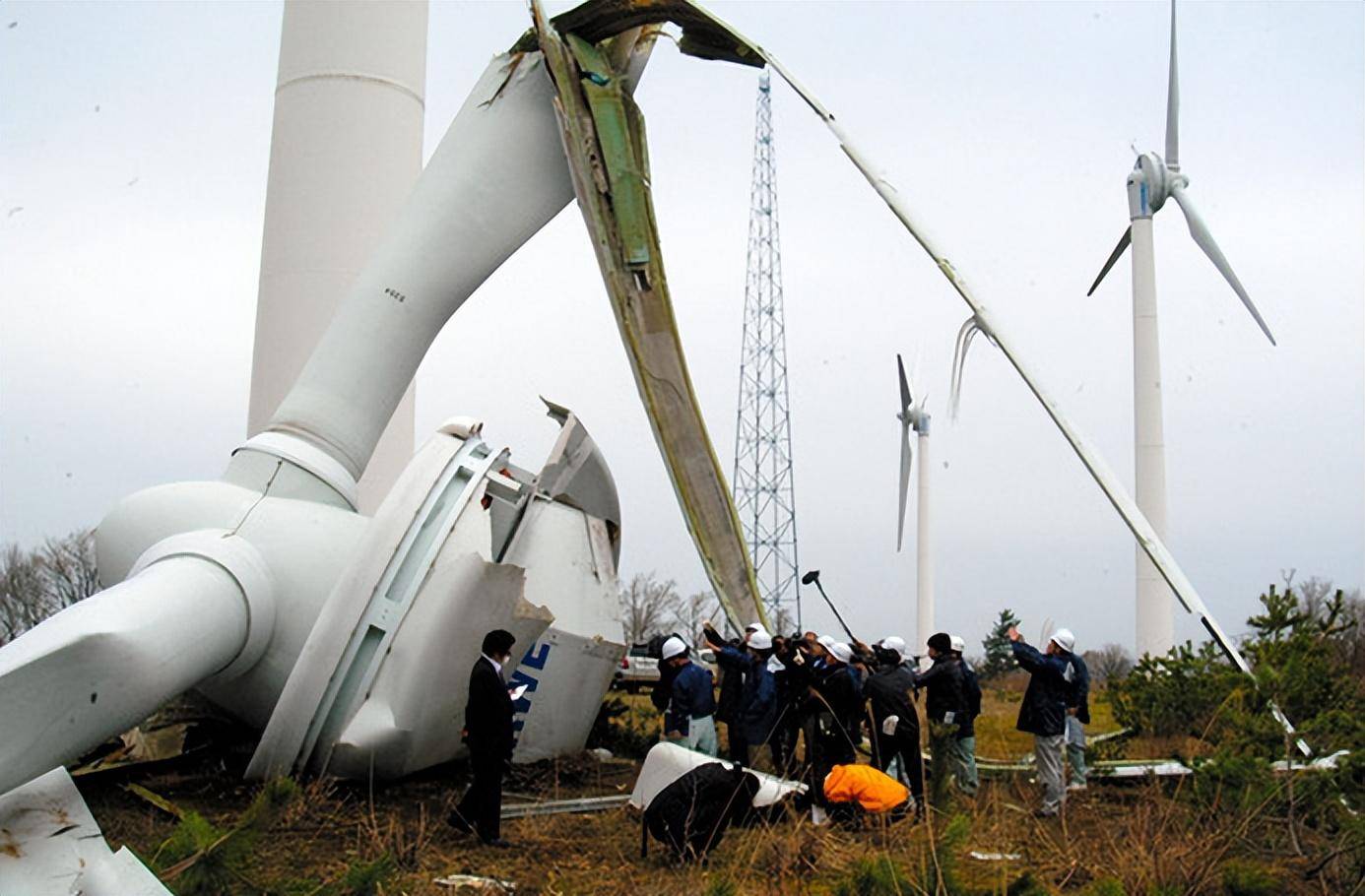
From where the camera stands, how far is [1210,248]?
2623 centimetres

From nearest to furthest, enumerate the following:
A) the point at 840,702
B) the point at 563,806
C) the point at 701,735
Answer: the point at 563,806 < the point at 840,702 < the point at 701,735

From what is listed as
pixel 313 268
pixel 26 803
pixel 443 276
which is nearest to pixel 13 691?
pixel 26 803

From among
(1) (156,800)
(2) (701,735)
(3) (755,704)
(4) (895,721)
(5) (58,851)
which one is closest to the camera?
(5) (58,851)

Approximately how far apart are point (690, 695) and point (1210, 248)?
18.7m

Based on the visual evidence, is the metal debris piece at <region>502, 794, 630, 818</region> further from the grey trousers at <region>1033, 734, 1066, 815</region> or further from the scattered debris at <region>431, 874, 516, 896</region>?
the grey trousers at <region>1033, 734, 1066, 815</region>

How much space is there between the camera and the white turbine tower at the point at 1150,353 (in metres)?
26.0

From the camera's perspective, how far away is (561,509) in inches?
516

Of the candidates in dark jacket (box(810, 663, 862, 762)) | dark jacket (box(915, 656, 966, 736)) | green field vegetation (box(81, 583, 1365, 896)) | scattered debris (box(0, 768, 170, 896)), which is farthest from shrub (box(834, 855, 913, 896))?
dark jacket (box(915, 656, 966, 736))

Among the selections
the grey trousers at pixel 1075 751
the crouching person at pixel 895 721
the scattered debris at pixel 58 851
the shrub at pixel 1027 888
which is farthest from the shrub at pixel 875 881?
the grey trousers at pixel 1075 751

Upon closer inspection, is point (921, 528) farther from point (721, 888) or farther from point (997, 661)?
point (721, 888)

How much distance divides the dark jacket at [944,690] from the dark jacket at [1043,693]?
0.63 m

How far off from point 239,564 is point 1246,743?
8.30m

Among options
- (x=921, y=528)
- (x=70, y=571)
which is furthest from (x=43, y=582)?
(x=921, y=528)

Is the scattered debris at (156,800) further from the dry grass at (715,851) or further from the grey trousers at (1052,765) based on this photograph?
the grey trousers at (1052,765)
